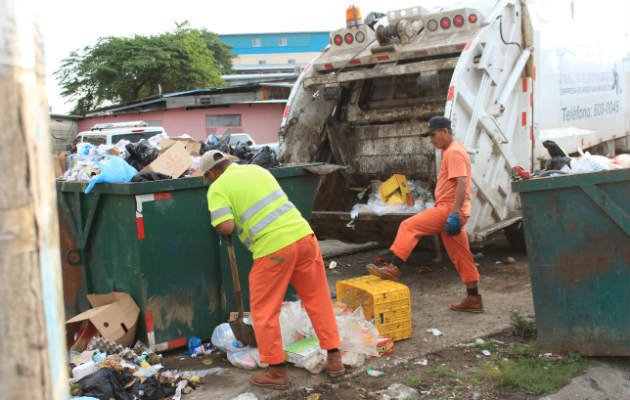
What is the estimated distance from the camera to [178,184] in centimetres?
441

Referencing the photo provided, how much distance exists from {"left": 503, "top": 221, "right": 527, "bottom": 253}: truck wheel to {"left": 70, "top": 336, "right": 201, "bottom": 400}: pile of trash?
396 cm

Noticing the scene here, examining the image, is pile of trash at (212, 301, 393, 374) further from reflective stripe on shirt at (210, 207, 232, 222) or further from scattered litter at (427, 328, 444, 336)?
reflective stripe on shirt at (210, 207, 232, 222)

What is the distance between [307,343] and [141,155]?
6.18 ft

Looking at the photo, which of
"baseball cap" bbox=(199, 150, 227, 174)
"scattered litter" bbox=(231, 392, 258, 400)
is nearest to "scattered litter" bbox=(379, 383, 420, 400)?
"scattered litter" bbox=(231, 392, 258, 400)

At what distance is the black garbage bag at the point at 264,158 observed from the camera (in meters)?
5.27

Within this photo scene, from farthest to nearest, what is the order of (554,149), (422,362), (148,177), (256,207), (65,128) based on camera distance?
A: 1. (65,128)
2. (554,149)
3. (148,177)
4. (422,362)
5. (256,207)

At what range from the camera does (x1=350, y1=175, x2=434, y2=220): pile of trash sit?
249 inches

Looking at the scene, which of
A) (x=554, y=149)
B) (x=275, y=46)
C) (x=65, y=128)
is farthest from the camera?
(x=275, y=46)

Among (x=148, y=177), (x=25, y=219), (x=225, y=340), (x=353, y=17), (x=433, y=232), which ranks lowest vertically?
(x=225, y=340)

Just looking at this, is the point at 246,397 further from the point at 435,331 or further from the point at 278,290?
the point at 435,331

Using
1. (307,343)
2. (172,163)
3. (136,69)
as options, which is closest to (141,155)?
(172,163)

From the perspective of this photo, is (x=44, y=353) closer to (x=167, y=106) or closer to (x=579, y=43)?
(x=579, y=43)

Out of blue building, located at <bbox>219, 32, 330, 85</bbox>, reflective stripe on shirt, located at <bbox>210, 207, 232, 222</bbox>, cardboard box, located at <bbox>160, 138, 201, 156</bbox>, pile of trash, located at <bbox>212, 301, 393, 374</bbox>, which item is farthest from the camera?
blue building, located at <bbox>219, 32, 330, 85</bbox>

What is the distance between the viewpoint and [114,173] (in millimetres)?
4500
